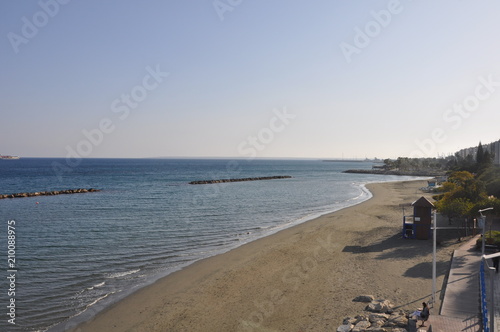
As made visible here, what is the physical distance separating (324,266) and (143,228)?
1536 centimetres

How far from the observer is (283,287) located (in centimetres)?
1509

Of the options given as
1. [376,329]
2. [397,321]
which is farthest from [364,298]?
[376,329]

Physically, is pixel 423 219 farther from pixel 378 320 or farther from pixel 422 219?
pixel 378 320

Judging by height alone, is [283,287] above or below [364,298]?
below

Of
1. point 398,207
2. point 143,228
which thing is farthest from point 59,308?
point 398,207

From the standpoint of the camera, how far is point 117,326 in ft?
39.6

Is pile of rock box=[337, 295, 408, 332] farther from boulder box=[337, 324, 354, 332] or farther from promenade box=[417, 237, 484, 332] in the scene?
promenade box=[417, 237, 484, 332]

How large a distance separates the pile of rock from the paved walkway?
811mm

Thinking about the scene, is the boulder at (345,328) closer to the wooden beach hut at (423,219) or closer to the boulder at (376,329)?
the boulder at (376,329)

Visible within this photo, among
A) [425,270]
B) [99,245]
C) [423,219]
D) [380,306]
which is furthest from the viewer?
[99,245]

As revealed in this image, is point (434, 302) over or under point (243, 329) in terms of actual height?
over

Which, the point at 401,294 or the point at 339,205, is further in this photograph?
the point at 339,205

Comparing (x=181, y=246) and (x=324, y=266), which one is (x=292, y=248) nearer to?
(x=324, y=266)

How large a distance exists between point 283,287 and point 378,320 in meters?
4.97
